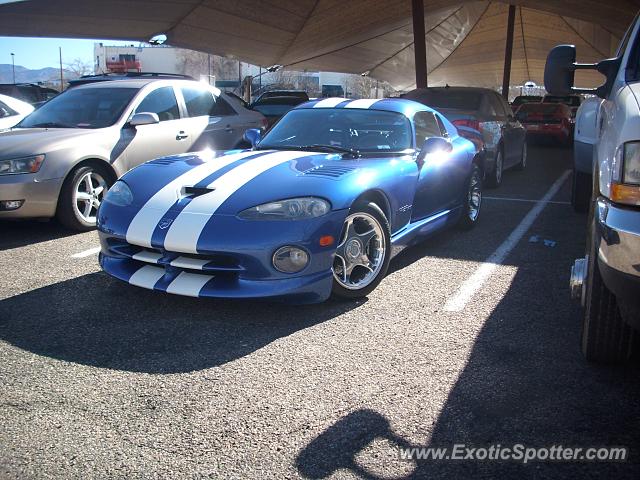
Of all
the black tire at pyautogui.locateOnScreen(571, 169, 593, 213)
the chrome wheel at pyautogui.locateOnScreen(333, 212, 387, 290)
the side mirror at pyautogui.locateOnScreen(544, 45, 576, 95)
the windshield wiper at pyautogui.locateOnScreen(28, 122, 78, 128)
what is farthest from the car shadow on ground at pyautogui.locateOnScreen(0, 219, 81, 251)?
the black tire at pyautogui.locateOnScreen(571, 169, 593, 213)

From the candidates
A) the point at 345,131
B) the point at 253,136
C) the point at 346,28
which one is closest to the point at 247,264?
the point at 345,131

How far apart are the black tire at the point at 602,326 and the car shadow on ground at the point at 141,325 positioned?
1.50 m

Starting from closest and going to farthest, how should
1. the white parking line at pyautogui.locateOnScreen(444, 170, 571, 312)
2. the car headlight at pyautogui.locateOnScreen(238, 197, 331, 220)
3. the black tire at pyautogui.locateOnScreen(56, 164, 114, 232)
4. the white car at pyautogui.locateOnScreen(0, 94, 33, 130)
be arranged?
1. the car headlight at pyautogui.locateOnScreen(238, 197, 331, 220)
2. the white parking line at pyautogui.locateOnScreen(444, 170, 571, 312)
3. the black tire at pyautogui.locateOnScreen(56, 164, 114, 232)
4. the white car at pyautogui.locateOnScreen(0, 94, 33, 130)

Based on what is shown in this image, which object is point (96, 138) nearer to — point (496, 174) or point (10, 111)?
point (10, 111)

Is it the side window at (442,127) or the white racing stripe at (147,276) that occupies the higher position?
the side window at (442,127)

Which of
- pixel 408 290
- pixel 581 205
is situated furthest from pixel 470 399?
pixel 581 205

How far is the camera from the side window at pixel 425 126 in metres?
5.34

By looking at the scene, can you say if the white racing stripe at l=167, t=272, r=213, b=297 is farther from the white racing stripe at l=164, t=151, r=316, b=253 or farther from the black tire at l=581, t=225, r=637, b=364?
the black tire at l=581, t=225, r=637, b=364

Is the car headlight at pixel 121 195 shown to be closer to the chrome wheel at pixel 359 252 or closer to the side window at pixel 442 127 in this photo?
the chrome wheel at pixel 359 252

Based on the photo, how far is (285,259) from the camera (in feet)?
12.1

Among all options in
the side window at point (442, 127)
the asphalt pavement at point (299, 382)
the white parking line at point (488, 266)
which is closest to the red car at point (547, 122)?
the white parking line at point (488, 266)

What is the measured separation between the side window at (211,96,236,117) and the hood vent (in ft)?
13.4

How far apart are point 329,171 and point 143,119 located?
125 inches

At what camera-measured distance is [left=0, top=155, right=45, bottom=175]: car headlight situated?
5684 millimetres
